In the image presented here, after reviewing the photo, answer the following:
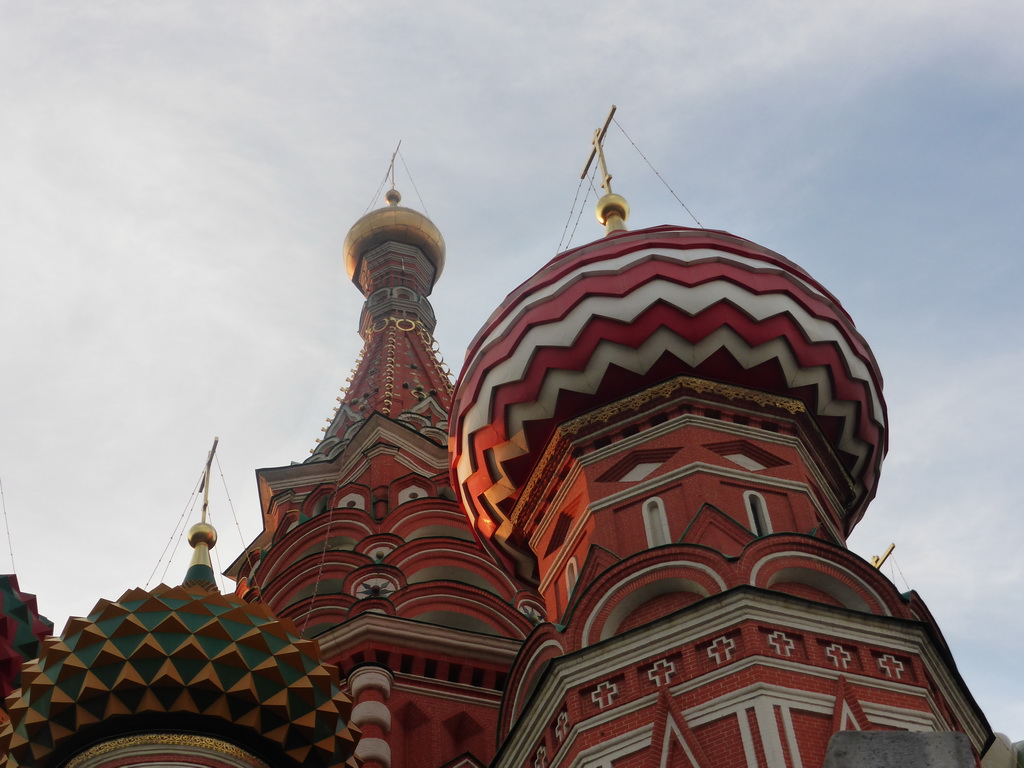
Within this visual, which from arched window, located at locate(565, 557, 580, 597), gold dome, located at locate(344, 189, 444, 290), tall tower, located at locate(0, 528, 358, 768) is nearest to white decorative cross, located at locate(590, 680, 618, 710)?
arched window, located at locate(565, 557, 580, 597)

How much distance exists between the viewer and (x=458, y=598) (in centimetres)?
1811

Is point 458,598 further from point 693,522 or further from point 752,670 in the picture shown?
point 752,670

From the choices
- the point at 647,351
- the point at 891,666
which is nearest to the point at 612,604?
the point at 891,666

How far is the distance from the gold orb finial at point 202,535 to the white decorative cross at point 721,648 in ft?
24.7

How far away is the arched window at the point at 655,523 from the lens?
40.0 feet

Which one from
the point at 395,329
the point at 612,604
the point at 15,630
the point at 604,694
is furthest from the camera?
the point at 395,329

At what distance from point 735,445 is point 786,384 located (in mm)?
914

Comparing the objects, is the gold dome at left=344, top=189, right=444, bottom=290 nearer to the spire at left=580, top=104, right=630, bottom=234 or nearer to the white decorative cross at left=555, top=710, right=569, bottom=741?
the spire at left=580, top=104, right=630, bottom=234

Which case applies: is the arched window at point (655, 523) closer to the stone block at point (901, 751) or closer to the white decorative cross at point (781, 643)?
the white decorative cross at point (781, 643)

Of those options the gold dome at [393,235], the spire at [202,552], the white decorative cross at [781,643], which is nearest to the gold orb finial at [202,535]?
the spire at [202,552]

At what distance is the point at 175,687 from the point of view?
38.7ft

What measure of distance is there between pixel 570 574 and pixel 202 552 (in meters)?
4.94

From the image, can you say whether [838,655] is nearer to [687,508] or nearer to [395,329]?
[687,508]

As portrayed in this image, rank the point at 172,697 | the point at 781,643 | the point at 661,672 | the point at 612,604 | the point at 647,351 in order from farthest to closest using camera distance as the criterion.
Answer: the point at 647,351
the point at 172,697
the point at 612,604
the point at 661,672
the point at 781,643
